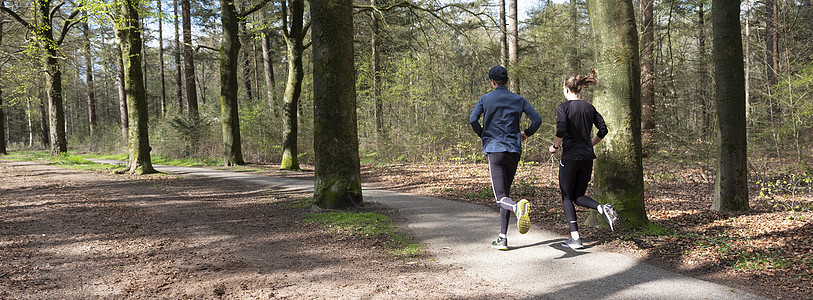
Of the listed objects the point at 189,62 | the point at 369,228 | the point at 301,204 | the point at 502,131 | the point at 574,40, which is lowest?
the point at 369,228

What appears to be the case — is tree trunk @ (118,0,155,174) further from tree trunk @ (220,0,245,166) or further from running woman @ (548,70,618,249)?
running woman @ (548,70,618,249)

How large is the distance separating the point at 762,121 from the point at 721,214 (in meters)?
6.60

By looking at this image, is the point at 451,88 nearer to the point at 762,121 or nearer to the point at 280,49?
the point at 762,121

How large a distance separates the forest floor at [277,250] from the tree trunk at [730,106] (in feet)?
1.41

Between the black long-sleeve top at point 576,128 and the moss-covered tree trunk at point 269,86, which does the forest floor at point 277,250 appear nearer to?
the black long-sleeve top at point 576,128

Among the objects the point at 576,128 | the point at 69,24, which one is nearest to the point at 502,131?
the point at 576,128

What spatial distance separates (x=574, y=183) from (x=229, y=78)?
50.3ft

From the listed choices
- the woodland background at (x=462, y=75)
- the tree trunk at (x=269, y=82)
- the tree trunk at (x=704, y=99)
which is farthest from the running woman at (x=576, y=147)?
the tree trunk at (x=269, y=82)

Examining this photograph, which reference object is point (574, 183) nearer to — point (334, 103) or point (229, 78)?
point (334, 103)

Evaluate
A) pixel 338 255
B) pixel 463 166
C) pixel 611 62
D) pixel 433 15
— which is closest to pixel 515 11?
pixel 463 166

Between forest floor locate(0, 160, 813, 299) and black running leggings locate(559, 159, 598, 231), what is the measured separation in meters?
0.59

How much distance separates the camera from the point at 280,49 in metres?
28.7

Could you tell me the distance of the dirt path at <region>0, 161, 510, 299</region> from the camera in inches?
151

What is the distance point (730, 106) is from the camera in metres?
6.62
